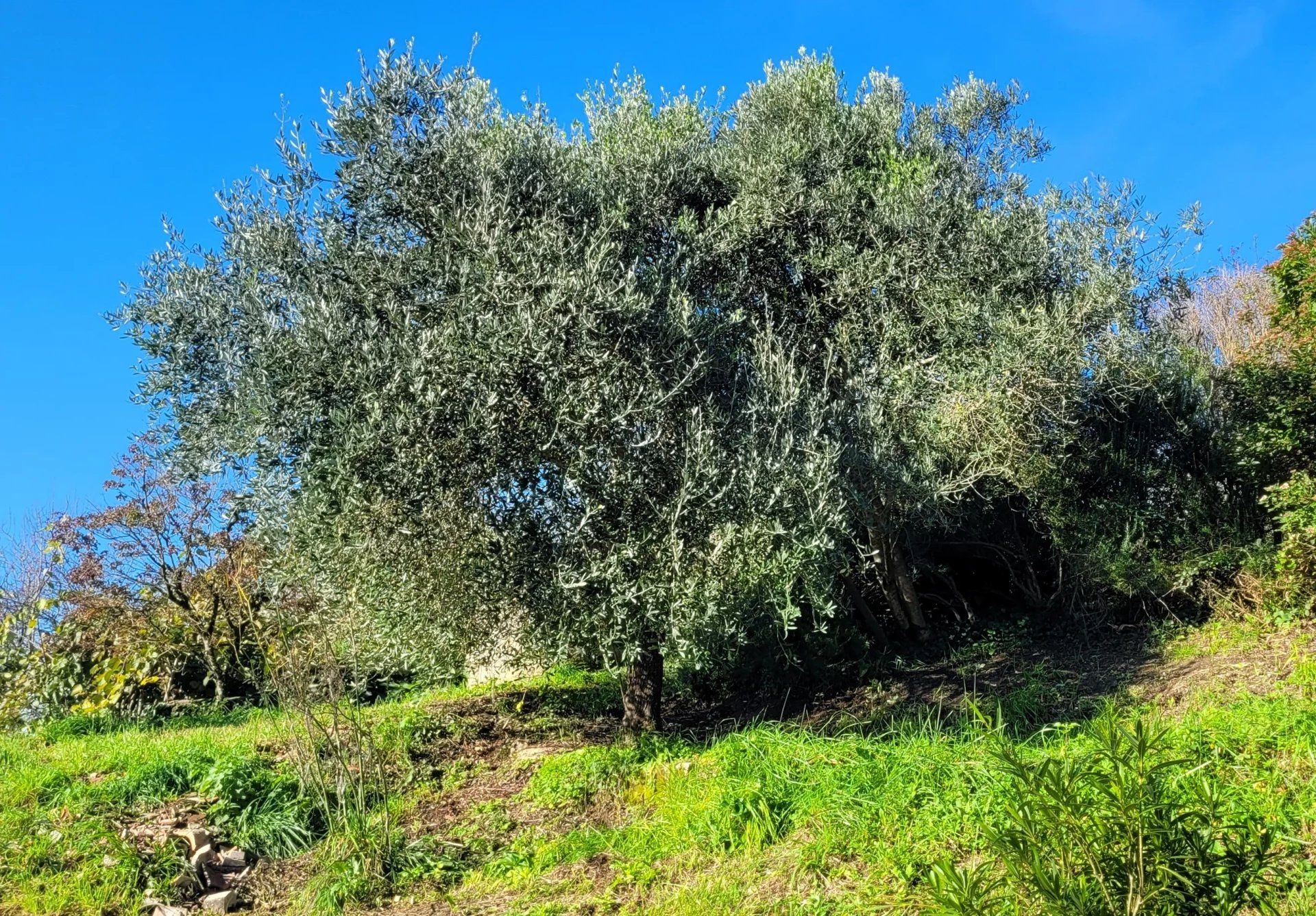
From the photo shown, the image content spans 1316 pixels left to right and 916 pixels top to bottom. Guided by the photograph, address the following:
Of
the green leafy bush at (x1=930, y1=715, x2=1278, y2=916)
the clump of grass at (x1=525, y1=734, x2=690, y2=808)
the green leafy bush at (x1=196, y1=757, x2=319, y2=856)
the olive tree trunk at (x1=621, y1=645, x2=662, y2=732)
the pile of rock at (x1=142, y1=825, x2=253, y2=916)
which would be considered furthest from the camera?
the olive tree trunk at (x1=621, y1=645, x2=662, y2=732)

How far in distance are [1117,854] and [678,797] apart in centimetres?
441

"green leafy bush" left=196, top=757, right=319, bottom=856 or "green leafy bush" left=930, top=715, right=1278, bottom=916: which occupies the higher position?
"green leafy bush" left=196, top=757, right=319, bottom=856

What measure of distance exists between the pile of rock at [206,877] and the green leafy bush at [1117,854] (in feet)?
18.8

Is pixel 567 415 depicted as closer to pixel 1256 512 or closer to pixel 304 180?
pixel 304 180

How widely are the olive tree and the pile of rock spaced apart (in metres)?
2.45

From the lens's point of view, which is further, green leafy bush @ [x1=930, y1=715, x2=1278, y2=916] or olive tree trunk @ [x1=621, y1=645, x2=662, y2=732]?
olive tree trunk @ [x1=621, y1=645, x2=662, y2=732]

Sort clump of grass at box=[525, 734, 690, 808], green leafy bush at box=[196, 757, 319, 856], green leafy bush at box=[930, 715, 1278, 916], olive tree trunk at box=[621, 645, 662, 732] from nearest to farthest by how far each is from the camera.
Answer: green leafy bush at box=[930, 715, 1278, 916]
green leafy bush at box=[196, 757, 319, 856]
clump of grass at box=[525, 734, 690, 808]
olive tree trunk at box=[621, 645, 662, 732]

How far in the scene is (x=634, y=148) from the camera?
12109 mm

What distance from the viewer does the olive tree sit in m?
8.87

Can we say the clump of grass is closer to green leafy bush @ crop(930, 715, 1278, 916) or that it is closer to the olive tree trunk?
the olive tree trunk

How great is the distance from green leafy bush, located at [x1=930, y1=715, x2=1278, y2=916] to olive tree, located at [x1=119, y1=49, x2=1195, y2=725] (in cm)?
429

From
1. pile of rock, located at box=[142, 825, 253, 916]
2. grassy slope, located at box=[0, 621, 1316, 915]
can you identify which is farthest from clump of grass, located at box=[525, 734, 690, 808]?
pile of rock, located at box=[142, 825, 253, 916]

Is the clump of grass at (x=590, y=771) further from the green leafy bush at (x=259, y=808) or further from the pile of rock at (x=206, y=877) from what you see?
the pile of rock at (x=206, y=877)

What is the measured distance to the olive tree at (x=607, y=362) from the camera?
29.1 ft
